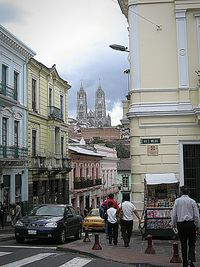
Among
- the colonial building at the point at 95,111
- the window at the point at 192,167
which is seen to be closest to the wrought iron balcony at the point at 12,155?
the window at the point at 192,167

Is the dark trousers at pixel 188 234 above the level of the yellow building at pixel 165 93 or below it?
below

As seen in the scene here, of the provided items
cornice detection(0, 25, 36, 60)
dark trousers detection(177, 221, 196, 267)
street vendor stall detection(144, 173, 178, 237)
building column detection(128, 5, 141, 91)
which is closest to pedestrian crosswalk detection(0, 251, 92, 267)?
dark trousers detection(177, 221, 196, 267)

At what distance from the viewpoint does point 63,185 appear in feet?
142

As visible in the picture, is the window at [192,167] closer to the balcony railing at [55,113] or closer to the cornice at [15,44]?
the cornice at [15,44]

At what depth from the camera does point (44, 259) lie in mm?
11195

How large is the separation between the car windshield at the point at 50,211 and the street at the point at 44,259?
2.81 meters

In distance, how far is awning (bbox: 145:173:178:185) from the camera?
15586 millimetres

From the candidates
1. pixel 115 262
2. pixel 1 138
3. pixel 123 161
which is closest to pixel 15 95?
pixel 1 138

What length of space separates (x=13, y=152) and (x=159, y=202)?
17.5 metres

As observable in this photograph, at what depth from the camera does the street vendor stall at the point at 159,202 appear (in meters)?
14.6

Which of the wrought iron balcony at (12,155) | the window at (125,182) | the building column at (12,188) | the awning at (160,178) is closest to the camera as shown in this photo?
the awning at (160,178)

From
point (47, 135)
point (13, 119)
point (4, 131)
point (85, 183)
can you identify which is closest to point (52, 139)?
point (47, 135)

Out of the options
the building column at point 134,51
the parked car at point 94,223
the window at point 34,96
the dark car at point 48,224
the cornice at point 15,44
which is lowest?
the parked car at point 94,223

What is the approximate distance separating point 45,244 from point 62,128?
28.1 metres
